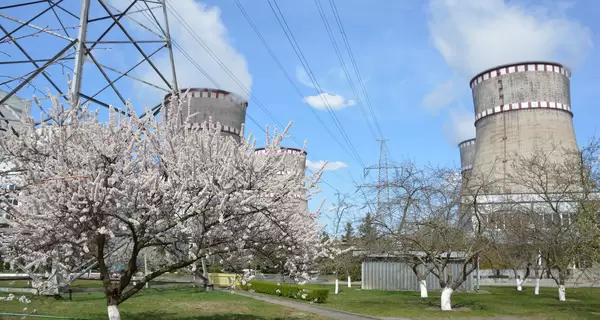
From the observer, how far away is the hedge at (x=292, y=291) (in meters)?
23.0

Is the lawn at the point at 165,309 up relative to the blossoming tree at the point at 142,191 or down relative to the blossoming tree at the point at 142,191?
down

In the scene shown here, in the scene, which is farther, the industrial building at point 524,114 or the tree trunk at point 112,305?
the industrial building at point 524,114

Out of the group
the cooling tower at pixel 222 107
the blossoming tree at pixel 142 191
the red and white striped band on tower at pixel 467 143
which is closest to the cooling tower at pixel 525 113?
the cooling tower at pixel 222 107

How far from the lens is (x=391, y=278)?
39188 millimetres

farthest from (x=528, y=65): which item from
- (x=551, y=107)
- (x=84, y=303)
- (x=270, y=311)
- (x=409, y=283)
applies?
(x=84, y=303)

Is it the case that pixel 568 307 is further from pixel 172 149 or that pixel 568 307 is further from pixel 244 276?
pixel 172 149

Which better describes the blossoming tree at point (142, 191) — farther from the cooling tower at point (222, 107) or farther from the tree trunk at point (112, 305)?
the cooling tower at point (222, 107)

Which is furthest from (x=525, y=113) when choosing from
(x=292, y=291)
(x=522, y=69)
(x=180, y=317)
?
(x=180, y=317)

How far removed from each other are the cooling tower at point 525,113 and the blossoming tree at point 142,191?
46.2 meters

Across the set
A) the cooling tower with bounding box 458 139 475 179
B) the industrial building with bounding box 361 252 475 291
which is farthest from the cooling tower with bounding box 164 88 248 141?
the cooling tower with bounding box 458 139 475 179

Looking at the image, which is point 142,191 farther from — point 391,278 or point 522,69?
point 522,69

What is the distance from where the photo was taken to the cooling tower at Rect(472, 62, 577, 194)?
51094 mm

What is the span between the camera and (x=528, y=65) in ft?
172

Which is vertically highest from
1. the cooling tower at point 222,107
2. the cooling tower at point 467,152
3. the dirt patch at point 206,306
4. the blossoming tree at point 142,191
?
the cooling tower at point 467,152
